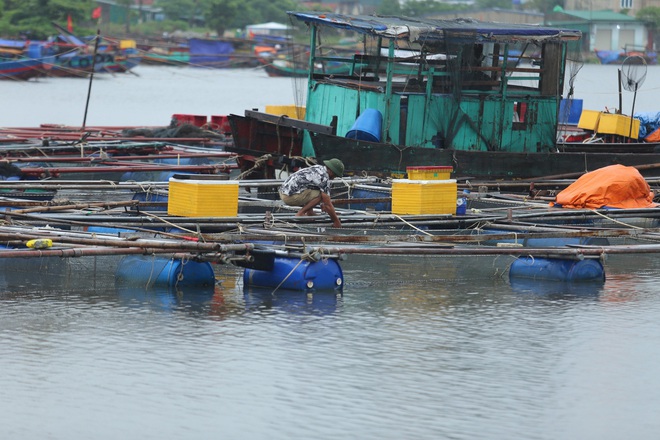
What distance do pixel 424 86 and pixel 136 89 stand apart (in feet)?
167

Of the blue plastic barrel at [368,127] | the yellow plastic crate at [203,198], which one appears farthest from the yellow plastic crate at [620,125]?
the yellow plastic crate at [203,198]

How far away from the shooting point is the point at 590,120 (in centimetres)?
2609

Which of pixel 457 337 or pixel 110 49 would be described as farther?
pixel 110 49

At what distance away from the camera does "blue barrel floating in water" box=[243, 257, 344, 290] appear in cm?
1338

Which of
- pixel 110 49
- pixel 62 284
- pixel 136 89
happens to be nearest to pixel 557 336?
pixel 62 284

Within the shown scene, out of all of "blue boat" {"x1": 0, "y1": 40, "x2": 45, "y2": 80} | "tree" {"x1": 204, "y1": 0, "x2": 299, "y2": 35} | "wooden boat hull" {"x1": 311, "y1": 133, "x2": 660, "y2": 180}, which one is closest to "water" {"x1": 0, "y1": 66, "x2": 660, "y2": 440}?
"wooden boat hull" {"x1": 311, "y1": 133, "x2": 660, "y2": 180}

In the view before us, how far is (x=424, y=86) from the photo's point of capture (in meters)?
21.2

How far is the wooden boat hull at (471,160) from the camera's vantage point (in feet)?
66.7

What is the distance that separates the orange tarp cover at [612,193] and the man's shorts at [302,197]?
4.47 meters

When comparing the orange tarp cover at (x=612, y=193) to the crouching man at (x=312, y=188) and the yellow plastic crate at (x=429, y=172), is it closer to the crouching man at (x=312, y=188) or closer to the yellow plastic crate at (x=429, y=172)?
the yellow plastic crate at (x=429, y=172)

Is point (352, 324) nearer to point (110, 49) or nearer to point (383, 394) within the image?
point (383, 394)

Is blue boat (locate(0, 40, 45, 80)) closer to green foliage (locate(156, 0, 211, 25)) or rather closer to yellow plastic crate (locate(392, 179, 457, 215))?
green foliage (locate(156, 0, 211, 25))

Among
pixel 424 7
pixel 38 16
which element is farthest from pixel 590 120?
pixel 424 7

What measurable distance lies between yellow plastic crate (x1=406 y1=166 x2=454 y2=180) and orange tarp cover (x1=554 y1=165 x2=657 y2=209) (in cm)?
183
